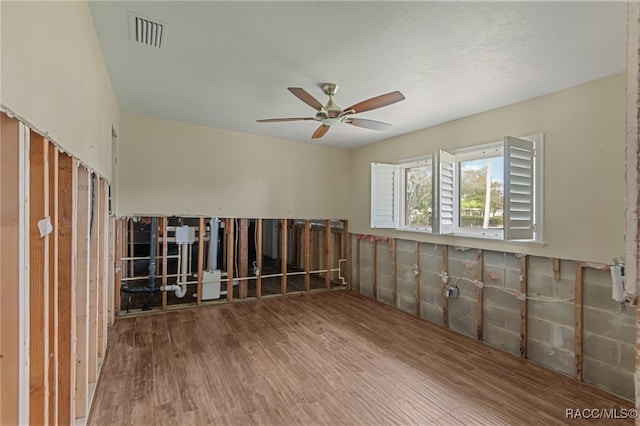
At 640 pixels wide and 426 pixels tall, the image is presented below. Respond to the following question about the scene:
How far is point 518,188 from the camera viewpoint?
2.93 meters

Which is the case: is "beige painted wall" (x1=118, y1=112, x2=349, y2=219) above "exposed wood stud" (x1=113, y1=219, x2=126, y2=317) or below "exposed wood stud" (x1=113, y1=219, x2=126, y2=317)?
above

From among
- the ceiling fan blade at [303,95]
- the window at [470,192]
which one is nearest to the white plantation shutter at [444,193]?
the window at [470,192]

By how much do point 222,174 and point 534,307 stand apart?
14.7 feet

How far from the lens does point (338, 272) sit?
6.12 meters

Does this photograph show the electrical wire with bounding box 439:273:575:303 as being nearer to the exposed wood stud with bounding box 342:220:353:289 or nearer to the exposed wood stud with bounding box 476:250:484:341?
the exposed wood stud with bounding box 476:250:484:341

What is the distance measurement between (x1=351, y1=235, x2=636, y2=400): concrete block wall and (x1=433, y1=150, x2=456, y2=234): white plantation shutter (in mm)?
433

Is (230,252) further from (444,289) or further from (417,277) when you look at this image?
(444,289)

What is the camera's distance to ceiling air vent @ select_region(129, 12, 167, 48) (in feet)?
6.57

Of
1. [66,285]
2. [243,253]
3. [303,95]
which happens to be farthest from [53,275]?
[243,253]

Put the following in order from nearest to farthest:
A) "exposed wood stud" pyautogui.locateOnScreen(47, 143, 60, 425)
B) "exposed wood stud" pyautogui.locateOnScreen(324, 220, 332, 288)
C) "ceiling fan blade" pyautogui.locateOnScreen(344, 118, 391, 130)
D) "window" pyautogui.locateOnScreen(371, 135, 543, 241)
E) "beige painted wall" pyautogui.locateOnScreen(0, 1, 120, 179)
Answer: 1. "beige painted wall" pyautogui.locateOnScreen(0, 1, 120, 179)
2. "exposed wood stud" pyautogui.locateOnScreen(47, 143, 60, 425)
3. "window" pyautogui.locateOnScreen(371, 135, 543, 241)
4. "ceiling fan blade" pyautogui.locateOnScreen(344, 118, 391, 130)
5. "exposed wood stud" pyautogui.locateOnScreen(324, 220, 332, 288)

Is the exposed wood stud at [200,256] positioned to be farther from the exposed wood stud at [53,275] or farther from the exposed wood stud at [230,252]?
the exposed wood stud at [53,275]

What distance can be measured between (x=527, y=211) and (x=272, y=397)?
9.73 ft

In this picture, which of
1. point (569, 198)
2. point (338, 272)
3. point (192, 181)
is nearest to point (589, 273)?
point (569, 198)

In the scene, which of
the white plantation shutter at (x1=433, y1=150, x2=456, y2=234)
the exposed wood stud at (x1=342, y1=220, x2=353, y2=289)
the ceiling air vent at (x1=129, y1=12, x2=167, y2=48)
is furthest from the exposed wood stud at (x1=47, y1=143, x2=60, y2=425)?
the exposed wood stud at (x1=342, y1=220, x2=353, y2=289)
